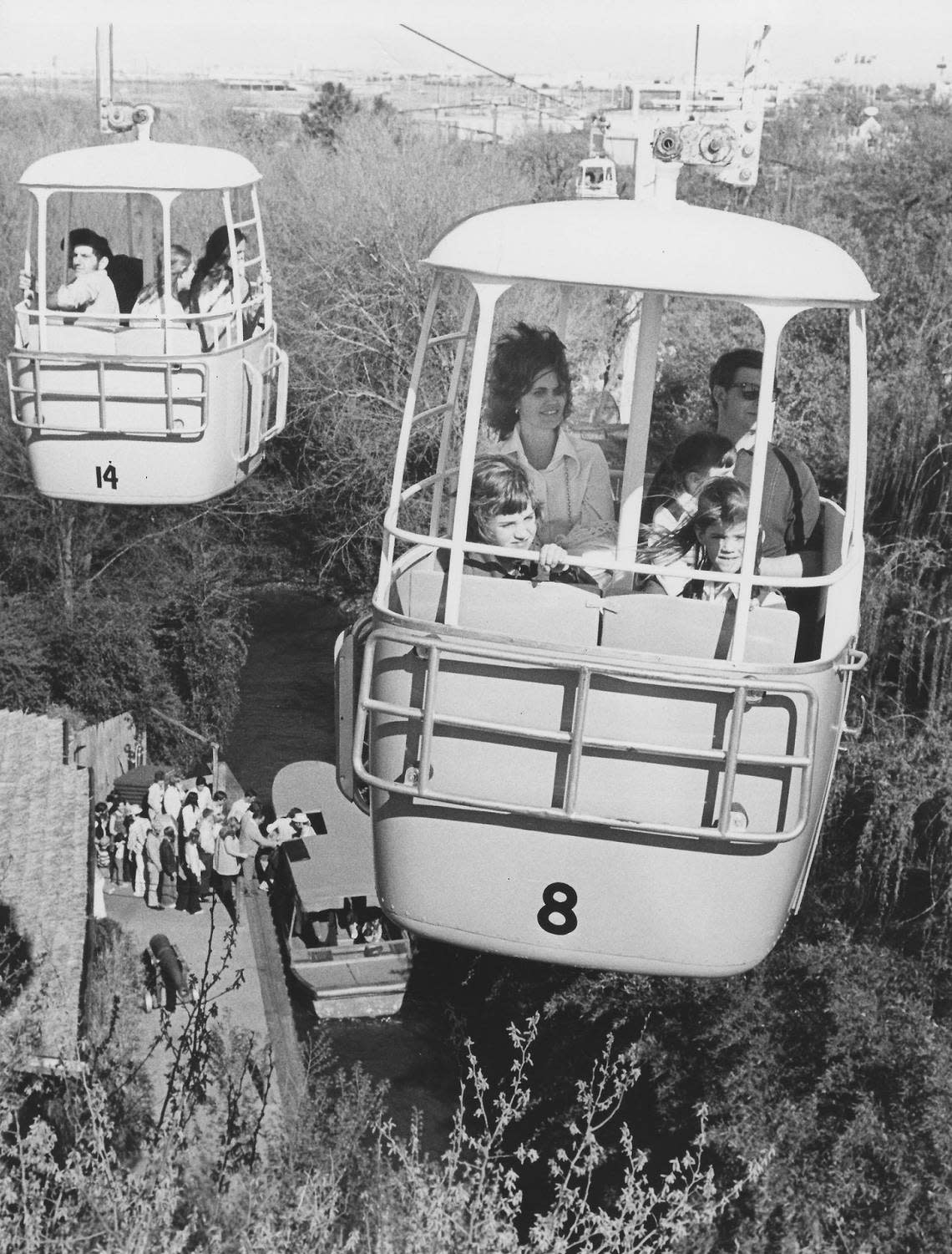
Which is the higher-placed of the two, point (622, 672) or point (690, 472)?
point (690, 472)

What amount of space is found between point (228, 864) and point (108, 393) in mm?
8188

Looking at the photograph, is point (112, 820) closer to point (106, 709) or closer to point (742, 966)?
point (106, 709)

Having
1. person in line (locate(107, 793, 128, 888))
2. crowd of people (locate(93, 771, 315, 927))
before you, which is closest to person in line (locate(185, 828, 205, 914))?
crowd of people (locate(93, 771, 315, 927))

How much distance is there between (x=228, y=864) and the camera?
1795cm

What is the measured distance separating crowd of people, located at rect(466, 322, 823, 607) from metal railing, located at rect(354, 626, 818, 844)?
375 mm

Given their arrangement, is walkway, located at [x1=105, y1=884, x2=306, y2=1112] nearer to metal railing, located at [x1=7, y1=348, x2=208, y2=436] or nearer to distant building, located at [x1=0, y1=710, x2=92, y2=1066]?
distant building, located at [x1=0, y1=710, x2=92, y2=1066]

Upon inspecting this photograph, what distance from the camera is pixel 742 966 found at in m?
5.93

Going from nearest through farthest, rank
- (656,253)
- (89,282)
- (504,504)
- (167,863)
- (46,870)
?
(656,253) < (504,504) < (89,282) < (46,870) < (167,863)

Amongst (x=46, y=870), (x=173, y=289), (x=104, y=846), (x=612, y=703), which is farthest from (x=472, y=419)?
(x=104, y=846)

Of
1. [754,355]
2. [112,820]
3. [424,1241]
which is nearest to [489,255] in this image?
[754,355]

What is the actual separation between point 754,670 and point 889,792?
36.0ft

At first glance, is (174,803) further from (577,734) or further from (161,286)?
(577,734)

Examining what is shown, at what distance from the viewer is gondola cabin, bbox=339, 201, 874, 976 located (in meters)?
5.31

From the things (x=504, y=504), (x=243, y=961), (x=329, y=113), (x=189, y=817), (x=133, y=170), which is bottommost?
(x=243, y=961)
